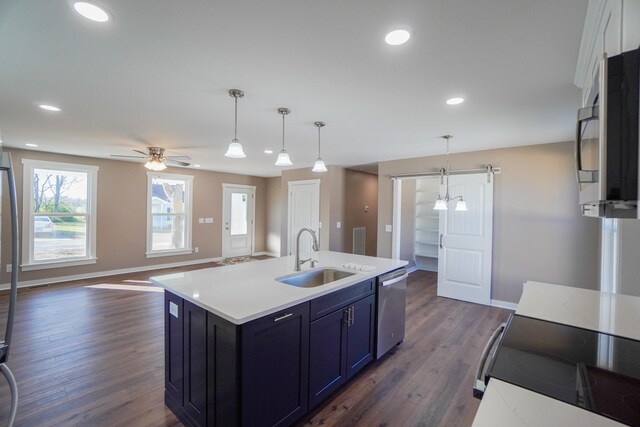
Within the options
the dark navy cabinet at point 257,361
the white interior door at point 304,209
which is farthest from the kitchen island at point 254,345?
the white interior door at point 304,209

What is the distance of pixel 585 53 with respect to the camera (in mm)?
1644

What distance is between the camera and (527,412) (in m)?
0.79

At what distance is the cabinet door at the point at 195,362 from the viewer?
1.72 metres

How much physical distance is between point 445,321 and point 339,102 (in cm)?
306

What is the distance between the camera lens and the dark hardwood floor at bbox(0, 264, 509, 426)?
6.55 feet

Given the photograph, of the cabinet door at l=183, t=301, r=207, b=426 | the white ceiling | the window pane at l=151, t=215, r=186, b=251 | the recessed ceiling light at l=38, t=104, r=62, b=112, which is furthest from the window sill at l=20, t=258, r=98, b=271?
the cabinet door at l=183, t=301, r=207, b=426

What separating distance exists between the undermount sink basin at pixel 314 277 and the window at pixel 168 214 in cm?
520

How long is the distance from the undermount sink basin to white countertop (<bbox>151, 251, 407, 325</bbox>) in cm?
6

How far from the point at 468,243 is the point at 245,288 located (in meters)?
3.80

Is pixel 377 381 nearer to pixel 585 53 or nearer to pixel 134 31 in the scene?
pixel 585 53

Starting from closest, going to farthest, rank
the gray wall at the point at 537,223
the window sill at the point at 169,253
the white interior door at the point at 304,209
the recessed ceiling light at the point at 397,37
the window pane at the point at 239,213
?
the recessed ceiling light at the point at 397,37
the gray wall at the point at 537,223
the white interior door at the point at 304,209
the window sill at the point at 169,253
the window pane at the point at 239,213

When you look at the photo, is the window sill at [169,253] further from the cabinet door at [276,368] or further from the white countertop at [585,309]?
the white countertop at [585,309]

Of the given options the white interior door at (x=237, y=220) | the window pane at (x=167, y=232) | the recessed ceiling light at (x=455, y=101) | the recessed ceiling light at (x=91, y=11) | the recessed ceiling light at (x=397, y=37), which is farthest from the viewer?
the white interior door at (x=237, y=220)

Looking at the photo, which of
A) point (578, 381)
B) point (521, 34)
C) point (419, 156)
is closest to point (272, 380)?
point (578, 381)
